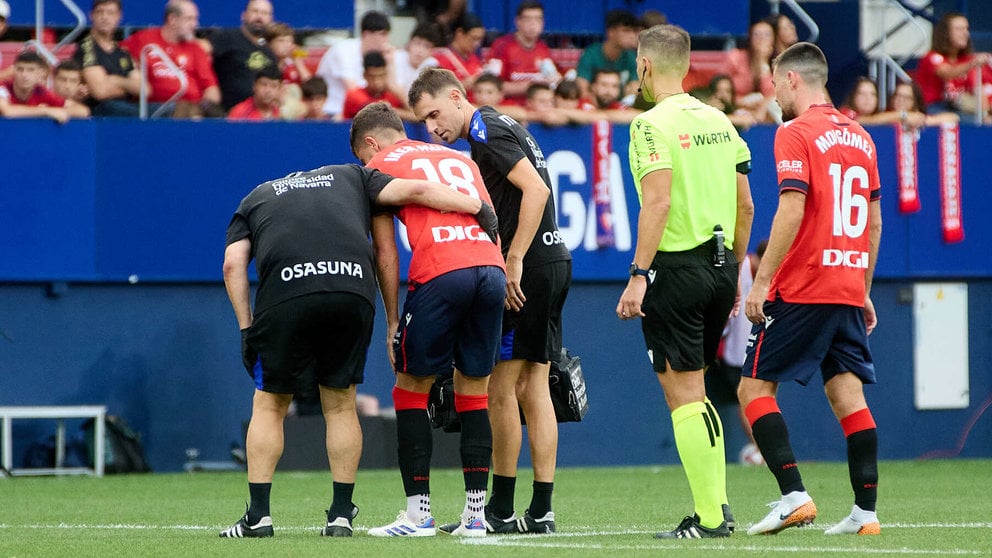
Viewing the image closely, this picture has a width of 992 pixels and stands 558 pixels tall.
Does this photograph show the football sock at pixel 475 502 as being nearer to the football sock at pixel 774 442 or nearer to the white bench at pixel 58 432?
the football sock at pixel 774 442

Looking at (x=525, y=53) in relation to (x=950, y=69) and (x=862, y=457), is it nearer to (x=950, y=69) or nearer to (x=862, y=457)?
(x=950, y=69)

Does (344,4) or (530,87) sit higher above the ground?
(344,4)

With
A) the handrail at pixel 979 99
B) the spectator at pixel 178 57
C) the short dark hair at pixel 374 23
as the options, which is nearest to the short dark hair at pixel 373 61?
the short dark hair at pixel 374 23

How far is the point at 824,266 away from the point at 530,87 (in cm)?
709

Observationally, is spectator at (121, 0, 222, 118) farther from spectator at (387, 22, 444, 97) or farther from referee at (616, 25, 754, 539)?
referee at (616, 25, 754, 539)

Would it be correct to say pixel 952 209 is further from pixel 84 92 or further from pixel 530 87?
pixel 84 92

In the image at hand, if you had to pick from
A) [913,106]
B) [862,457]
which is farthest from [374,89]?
[862,457]

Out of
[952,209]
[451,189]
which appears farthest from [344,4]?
[451,189]

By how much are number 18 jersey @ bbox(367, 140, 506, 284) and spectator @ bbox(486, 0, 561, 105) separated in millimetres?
7809

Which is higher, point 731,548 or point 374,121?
point 374,121

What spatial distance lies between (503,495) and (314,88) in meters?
6.91

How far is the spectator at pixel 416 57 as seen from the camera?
14547 millimetres

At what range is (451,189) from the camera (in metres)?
7.30

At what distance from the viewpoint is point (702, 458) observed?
7.04m
